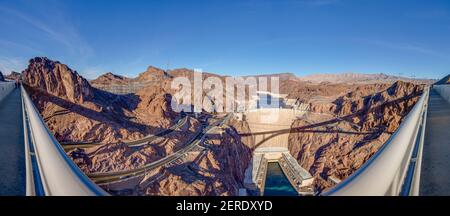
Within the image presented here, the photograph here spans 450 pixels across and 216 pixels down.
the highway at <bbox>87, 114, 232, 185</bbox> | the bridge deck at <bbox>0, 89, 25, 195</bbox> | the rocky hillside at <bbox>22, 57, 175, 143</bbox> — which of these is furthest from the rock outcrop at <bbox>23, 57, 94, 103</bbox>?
the bridge deck at <bbox>0, 89, 25, 195</bbox>

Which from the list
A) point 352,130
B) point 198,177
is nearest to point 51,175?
point 198,177

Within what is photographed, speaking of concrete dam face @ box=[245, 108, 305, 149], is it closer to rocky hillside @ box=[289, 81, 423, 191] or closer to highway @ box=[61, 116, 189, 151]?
rocky hillside @ box=[289, 81, 423, 191]

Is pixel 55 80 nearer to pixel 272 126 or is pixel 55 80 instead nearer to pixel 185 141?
pixel 185 141

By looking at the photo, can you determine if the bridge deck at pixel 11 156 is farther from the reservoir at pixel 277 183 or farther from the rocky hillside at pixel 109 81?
the reservoir at pixel 277 183

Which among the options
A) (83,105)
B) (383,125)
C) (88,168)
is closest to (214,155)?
(88,168)

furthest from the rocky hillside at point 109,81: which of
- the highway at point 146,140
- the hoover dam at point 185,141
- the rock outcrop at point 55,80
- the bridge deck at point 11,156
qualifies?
the bridge deck at point 11,156

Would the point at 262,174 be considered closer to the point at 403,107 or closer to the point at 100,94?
the point at 403,107
